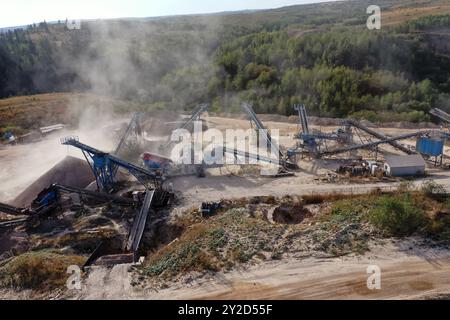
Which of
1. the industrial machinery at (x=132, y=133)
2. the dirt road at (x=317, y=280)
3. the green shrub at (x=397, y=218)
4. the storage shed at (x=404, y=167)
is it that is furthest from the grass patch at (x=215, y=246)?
the industrial machinery at (x=132, y=133)

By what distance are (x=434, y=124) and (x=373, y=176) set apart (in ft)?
50.9

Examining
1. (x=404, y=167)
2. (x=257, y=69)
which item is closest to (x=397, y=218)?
(x=404, y=167)

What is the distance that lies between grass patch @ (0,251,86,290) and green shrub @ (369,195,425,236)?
13917 mm

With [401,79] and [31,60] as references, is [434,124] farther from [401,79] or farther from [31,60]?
[31,60]

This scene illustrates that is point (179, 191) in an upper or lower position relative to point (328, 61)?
lower

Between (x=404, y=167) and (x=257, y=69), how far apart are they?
109 ft

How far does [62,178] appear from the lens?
84.6 ft

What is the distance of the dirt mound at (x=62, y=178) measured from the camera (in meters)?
24.8

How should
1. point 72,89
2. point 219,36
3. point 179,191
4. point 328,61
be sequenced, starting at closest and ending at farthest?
point 179,191 → point 328,61 → point 72,89 → point 219,36

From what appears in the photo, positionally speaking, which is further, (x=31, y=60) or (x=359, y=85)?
(x=31, y=60)

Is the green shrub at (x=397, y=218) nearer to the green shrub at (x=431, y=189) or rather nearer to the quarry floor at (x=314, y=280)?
the quarry floor at (x=314, y=280)

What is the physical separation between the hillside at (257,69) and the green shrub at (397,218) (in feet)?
73.3
